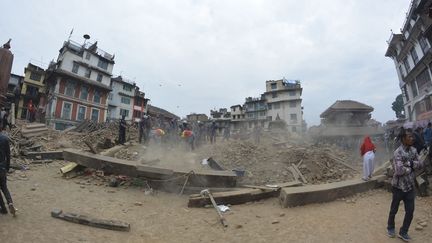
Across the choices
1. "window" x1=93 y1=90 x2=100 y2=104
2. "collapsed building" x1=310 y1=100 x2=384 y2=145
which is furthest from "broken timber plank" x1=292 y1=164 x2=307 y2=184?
"window" x1=93 y1=90 x2=100 y2=104

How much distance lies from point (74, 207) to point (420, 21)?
90.3 ft

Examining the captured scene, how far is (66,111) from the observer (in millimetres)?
31609

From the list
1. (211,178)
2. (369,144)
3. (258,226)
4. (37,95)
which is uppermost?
(37,95)

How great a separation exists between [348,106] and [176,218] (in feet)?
75.3

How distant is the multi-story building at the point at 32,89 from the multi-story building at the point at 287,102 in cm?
4214

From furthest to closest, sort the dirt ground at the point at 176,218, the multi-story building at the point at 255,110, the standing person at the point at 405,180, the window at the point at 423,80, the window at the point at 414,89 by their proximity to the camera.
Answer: the multi-story building at the point at 255,110, the window at the point at 414,89, the window at the point at 423,80, the dirt ground at the point at 176,218, the standing person at the point at 405,180

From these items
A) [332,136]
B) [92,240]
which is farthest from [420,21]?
[92,240]

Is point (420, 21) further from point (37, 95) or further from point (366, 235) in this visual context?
point (37, 95)

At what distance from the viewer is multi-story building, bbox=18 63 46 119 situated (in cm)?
3488

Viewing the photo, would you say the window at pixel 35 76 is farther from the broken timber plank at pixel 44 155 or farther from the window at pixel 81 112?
the broken timber plank at pixel 44 155

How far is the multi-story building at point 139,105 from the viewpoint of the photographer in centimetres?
4650

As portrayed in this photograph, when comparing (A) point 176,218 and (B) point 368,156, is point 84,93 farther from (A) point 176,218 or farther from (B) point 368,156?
(B) point 368,156

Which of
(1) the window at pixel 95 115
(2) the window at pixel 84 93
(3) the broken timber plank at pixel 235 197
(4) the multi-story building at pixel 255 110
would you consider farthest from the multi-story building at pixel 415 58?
(1) the window at pixel 95 115

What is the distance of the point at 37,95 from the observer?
35.9 metres
